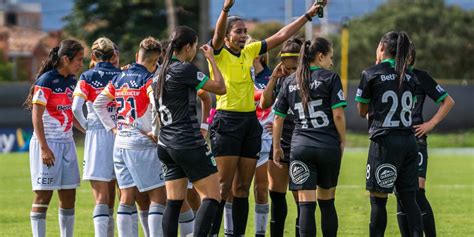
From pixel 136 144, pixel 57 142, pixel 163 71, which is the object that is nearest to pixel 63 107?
pixel 57 142

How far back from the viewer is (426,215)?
31.7 ft

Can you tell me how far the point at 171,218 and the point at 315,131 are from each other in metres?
A: 1.53

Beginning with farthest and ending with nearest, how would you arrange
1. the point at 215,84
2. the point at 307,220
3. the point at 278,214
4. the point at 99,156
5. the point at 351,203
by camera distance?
the point at 351,203, the point at 278,214, the point at 99,156, the point at 307,220, the point at 215,84

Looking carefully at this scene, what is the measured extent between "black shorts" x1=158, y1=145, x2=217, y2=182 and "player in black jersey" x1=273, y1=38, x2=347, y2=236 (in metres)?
0.89

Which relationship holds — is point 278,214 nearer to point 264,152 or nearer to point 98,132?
point 264,152

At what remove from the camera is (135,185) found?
9.24m

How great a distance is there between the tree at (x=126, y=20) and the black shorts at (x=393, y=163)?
113 feet

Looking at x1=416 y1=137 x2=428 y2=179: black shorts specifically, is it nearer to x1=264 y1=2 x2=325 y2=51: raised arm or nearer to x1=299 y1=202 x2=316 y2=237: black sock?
x1=299 y1=202 x2=316 y2=237: black sock

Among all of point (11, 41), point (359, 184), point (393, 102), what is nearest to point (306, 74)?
point (393, 102)

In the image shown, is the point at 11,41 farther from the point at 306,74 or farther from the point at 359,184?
the point at 306,74

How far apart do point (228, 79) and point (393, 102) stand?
1.63 m

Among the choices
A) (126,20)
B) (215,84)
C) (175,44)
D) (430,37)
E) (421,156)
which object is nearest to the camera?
(215,84)

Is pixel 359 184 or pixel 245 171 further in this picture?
pixel 359 184

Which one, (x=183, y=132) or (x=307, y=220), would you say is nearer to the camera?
(x=183, y=132)
